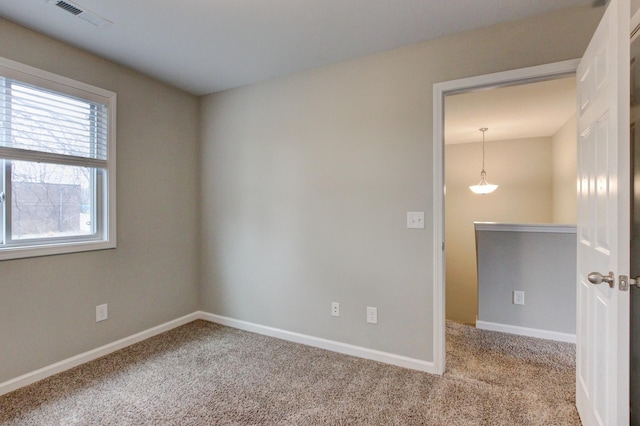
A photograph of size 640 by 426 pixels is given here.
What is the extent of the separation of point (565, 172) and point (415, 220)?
3.42 meters

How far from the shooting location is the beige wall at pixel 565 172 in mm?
4039

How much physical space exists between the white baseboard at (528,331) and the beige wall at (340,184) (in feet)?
3.92

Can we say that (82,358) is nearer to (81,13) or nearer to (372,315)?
(372,315)

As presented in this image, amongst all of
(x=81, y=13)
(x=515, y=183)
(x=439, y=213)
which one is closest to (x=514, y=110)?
(x=515, y=183)

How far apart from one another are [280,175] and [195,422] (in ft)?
6.36

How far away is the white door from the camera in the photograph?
120 centimetres

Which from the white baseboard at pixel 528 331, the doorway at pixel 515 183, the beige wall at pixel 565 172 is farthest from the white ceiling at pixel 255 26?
the beige wall at pixel 565 172

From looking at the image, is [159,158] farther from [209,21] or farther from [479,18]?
[479,18]

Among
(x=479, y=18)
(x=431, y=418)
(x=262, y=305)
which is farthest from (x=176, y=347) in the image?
(x=479, y=18)

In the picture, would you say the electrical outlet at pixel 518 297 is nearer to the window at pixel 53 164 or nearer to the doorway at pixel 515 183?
the doorway at pixel 515 183

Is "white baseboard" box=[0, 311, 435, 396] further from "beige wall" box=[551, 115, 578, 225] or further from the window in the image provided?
"beige wall" box=[551, 115, 578, 225]

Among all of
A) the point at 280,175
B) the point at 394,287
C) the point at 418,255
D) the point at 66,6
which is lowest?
the point at 394,287

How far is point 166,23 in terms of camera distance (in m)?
2.10

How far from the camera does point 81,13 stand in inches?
78.4
